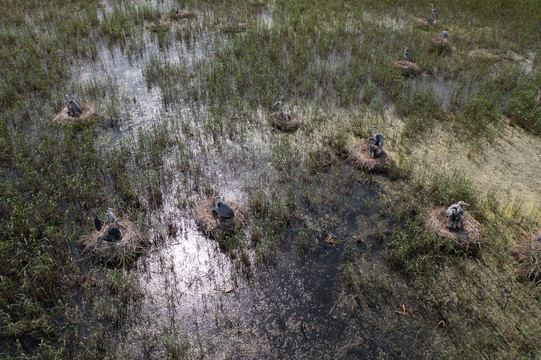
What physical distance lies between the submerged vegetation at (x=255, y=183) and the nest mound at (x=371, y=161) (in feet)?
0.68

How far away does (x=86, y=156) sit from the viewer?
8.49 meters

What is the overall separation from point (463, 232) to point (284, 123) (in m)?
5.24

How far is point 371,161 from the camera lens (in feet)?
28.0

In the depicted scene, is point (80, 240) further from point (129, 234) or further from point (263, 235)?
point (263, 235)

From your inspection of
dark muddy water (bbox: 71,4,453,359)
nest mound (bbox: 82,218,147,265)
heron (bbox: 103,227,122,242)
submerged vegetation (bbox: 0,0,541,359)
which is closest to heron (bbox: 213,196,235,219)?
submerged vegetation (bbox: 0,0,541,359)

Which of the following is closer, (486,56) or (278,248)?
(278,248)

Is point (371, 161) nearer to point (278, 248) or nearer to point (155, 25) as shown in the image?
point (278, 248)

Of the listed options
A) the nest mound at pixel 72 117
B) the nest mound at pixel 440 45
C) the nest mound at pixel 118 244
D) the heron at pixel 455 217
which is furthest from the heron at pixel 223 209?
the nest mound at pixel 440 45

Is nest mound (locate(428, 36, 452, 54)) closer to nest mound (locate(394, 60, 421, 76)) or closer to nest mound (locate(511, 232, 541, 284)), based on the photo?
nest mound (locate(394, 60, 421, 76))

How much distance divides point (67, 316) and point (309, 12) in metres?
16.7

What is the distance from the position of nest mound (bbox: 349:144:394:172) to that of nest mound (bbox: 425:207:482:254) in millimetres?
1787

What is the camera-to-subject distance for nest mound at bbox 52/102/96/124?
9.43 m

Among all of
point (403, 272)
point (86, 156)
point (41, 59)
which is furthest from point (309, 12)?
point (403, 272)

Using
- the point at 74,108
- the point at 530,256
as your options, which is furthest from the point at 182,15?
the point at 530,256
